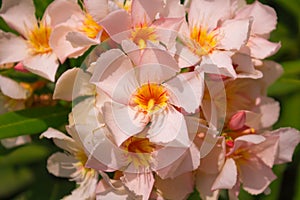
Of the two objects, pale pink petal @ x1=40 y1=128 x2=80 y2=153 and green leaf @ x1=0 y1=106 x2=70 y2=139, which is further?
green leaf @ x1=0 y1=106 x2=70 y2=139

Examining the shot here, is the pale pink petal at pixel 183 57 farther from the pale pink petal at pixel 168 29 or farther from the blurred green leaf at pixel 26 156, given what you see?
the blurred green leaf at pixel 26 156

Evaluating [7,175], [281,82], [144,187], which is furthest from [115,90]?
[7,175]

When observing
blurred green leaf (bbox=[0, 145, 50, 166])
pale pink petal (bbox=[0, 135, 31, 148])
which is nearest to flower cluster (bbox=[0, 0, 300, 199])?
pale pink petal (bbox=[0, 135, 31, 148])

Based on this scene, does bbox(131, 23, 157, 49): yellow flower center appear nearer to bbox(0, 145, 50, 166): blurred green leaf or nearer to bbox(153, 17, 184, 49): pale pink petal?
bbox(153, 17, 184, 49): pale pink petal

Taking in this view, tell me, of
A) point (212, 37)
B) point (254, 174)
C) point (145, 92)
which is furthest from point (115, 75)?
point (254, 174)

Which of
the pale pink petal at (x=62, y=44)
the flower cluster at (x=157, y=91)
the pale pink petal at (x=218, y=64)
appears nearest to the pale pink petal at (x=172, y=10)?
the flower cluster at (x=157, y=91)

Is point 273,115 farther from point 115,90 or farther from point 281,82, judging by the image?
point 115,90

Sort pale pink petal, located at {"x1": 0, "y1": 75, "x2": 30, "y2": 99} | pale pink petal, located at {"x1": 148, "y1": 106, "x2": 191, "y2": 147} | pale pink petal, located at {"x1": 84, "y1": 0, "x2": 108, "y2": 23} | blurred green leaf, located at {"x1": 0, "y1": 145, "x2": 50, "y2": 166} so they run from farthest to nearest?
1. blurred green leaf, located at {"x1": 0, "y1": 145, "x2": 50, "y2": 166}
2. pale pink petal, located at {"x1": 0, "y1": 75, "x2": 30, "y2": 99}
3. pale pink petal, located at {"x1": 84, "y1": 0, "x2": 108, "y2": 23}
4. pale pink petal, located at {"x1": 148, "y1": 106, "x2": 191, "y2": 147}
